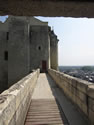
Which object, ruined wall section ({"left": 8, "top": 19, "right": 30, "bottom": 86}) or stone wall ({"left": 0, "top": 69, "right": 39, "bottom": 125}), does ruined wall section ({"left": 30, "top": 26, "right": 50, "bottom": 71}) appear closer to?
ruined wall section ({"left": 8, "top": 19, "right": 30, "bottom": 86})

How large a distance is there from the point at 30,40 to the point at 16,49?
11.4 feet

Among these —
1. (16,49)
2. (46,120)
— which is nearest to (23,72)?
(16,49)

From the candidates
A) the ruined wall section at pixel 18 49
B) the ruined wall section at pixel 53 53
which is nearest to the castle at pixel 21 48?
the ruined wall section at pixel 18 49

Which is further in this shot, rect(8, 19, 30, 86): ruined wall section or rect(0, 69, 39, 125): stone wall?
rect(8, 19, 30, 86): ruined wall section

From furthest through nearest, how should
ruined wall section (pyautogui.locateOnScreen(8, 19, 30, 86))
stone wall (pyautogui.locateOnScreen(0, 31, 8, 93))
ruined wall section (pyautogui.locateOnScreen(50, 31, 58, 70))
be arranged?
1. ruined wall section (pyautogui.locateOnScreen(50, 31, 58, 70))
2. stone wall (pyautogui.locateOnScreen(0, 31, 8, 93))
3. ruined wall section (pyautogui.locateOnScreen(8, 19, 30, 86))

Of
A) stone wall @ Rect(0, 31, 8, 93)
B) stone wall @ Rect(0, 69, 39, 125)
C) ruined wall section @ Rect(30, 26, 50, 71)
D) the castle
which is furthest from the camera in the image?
stone wall @ Rect(0, 31, 8, 93)

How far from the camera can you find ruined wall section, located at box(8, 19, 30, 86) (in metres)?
22.9

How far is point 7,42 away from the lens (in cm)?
2520

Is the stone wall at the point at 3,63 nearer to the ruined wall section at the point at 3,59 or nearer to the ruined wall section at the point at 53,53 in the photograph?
the ruined wall section at the point at 3,59

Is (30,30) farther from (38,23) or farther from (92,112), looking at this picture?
(92,112)

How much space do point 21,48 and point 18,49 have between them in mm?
599

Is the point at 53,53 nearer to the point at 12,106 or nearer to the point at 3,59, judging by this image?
the point at 3,59

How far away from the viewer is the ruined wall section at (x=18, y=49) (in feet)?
75.2

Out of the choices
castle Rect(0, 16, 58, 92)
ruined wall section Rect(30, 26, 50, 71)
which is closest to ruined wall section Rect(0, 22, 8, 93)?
castle Rect(0, 16, 58, 92)
